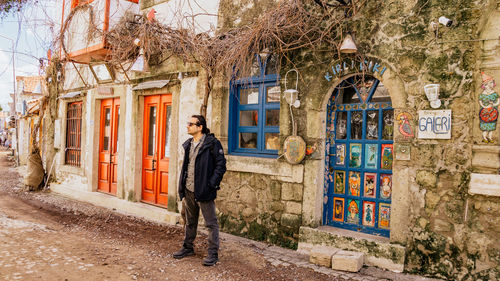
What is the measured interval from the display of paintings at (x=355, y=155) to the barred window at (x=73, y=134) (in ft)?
26.3

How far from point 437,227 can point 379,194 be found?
0.87 m

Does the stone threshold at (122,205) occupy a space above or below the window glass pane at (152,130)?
below

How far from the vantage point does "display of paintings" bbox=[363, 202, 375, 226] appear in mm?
5047

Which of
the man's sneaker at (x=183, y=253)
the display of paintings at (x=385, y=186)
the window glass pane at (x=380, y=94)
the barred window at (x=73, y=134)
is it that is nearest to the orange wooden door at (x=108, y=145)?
the barred window at (x=73, y=134)

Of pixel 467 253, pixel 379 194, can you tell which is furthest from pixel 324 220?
pixel 467 253

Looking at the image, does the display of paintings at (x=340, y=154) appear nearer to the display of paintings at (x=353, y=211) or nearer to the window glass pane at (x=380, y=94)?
the display of paintings at (x=353, y=211)

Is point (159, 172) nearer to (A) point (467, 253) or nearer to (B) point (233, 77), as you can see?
(B) point (233, 77)

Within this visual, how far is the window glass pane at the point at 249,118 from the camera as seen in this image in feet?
20.8

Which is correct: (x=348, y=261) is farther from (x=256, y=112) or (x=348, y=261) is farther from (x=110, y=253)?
(x=110, y=253)

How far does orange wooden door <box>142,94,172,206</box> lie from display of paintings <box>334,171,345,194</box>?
373 centimetres

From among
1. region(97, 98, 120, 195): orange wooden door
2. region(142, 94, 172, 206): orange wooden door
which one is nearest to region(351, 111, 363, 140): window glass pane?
region(142, 94, 172, 206): orange wooden door

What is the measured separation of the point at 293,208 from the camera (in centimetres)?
548

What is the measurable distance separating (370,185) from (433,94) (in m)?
1.46

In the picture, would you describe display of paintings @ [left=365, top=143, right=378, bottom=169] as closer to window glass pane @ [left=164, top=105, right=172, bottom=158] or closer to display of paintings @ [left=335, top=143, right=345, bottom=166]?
display of paintings @ [left=335, top=143, right=345, bottom=166]
